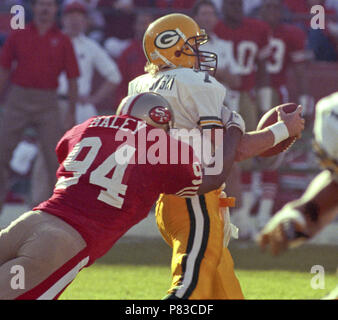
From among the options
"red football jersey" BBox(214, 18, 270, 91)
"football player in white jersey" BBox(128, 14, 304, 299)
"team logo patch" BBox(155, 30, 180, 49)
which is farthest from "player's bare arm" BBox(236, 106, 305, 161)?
"red football jersey" BBox(214, 18, 270, 91)

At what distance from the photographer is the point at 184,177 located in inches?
166

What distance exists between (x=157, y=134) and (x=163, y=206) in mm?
623

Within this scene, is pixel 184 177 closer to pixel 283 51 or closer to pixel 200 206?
pixel 200 206

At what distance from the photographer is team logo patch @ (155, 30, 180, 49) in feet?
16.4

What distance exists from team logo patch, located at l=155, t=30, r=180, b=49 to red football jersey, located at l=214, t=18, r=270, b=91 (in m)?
4.43

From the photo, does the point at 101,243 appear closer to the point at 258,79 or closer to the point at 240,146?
the point at 240,146

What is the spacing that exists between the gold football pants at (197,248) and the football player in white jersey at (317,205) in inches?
36.5

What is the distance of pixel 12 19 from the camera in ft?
33.2

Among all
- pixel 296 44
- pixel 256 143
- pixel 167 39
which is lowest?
pixel 256 143

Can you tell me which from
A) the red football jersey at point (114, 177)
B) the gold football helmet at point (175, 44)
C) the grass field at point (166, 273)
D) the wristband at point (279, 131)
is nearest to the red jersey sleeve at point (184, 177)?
the red football jersey at point (114, 177)

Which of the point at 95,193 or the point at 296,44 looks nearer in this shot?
the point at 95,193

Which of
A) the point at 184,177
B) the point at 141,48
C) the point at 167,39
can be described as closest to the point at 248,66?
the point at 141,48

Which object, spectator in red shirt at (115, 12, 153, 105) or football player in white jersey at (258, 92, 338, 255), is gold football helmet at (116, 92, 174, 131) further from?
spectator in red shirt at (115, 12, 153, 105)

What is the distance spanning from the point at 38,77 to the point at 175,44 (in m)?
4.20
